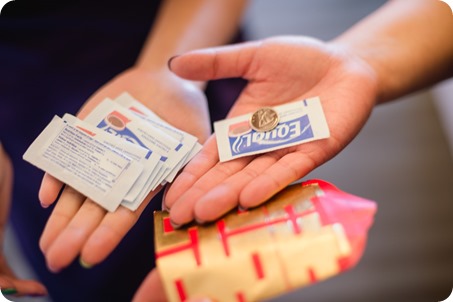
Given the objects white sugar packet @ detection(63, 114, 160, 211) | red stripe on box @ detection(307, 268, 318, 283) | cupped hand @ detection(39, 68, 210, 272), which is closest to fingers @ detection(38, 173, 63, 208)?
cupped hand @ detection(39, 68, 210, 272)

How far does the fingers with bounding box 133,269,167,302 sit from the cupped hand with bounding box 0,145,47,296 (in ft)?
0.90

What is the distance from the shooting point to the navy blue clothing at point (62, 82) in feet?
2.62

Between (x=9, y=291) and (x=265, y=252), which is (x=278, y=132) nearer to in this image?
(x=265, y=252)

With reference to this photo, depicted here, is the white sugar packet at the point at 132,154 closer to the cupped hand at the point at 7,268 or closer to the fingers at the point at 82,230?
the fingers at the point at 82,230

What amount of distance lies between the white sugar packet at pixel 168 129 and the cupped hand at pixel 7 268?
0.90 ft

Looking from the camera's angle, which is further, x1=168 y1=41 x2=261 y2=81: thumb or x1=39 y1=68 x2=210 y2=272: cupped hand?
x1=168 y1=41 x2=261 y2=81: thumb

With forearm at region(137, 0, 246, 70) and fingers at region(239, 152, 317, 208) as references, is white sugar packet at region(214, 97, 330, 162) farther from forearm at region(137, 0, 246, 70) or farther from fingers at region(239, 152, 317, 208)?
forearm at region(137, 0, 246, 70)

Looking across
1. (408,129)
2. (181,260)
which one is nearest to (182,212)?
(181,260)

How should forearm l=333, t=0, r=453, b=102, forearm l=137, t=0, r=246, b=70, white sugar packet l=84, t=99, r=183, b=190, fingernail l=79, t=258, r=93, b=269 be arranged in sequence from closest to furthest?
fingernail l=79, t=258, r=93, b=269, white sugar packet l=84, t=99, r=183, b=190, forearm l=333, t=0, r=453, b=102, forearm l=137, t=0, r=246, b=70

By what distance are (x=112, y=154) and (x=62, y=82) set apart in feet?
1.31

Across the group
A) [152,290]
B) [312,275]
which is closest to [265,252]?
[312,275]

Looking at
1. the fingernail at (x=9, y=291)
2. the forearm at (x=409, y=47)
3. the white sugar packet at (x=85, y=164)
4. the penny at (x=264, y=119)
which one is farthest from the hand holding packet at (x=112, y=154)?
the forearm at (x=409, y=47)

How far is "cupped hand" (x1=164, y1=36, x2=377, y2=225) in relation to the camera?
26.8 inches

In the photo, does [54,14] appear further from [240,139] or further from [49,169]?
[240,139]
